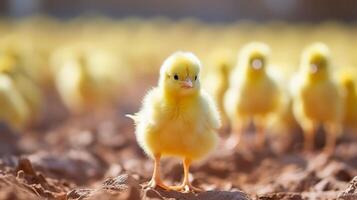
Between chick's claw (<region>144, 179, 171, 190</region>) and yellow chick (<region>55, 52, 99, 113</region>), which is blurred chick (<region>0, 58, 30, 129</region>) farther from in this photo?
chick's claw (<region>144, 179, 171, 190</region>)

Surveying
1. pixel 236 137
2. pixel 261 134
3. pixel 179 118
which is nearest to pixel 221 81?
pixel 236 137

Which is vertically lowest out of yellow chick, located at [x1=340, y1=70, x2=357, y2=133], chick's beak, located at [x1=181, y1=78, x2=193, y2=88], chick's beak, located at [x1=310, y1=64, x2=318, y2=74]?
yellow chick, located at [x1=340, y1=70, x2=357, y2=133]

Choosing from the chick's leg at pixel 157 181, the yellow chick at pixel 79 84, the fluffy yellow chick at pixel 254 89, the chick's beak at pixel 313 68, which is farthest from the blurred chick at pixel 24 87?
the chick's leg at pixel 157 181

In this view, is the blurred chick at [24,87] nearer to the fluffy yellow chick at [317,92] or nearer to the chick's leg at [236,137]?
the chick's leg at [236,137]

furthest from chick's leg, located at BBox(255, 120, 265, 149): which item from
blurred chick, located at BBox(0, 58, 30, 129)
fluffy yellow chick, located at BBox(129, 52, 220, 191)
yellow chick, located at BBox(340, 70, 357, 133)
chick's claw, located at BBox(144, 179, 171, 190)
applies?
chick's claw, located at BBox(144, 179, 171, 190)

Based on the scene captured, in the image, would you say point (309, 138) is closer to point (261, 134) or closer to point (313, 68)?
point (261, 134)
